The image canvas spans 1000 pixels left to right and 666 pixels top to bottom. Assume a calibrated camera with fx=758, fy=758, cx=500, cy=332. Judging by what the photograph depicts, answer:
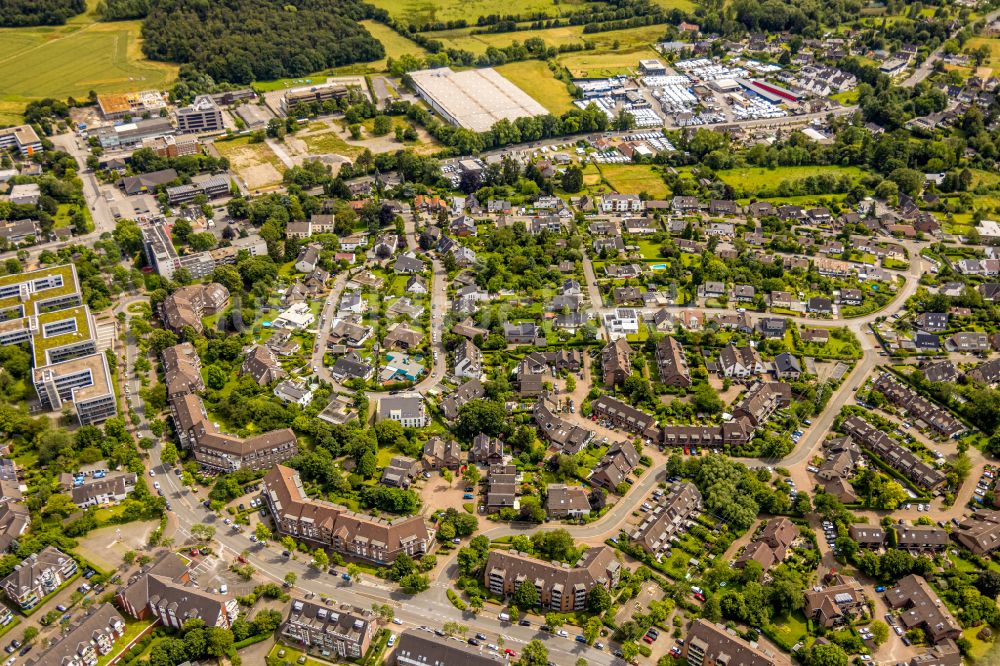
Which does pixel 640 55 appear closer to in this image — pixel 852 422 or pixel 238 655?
pixel 852 422

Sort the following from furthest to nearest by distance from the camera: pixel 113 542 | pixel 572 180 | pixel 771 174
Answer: pixel 771 174 < pixel 572 180 < pixel 113 542

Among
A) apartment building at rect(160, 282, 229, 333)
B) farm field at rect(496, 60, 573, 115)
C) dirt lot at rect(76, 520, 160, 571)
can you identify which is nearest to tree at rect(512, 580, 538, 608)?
dirt lot at rect(76, 520, 160, 571)

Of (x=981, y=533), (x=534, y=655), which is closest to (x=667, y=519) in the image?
(x=534, y=655)

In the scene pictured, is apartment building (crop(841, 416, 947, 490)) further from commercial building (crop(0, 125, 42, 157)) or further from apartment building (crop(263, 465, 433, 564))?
commercial building (crop(0, 125, 42, 157))

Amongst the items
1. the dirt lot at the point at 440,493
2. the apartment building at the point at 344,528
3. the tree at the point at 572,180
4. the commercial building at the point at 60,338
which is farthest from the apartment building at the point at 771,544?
the tree at the point at 572,180

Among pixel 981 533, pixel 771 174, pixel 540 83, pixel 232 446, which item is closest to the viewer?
pixel 981 533

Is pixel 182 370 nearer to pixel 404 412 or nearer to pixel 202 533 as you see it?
pixel 202 533

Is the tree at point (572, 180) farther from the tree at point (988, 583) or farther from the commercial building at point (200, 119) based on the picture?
the tree at point (988, 583)

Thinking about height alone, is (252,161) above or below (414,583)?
above
